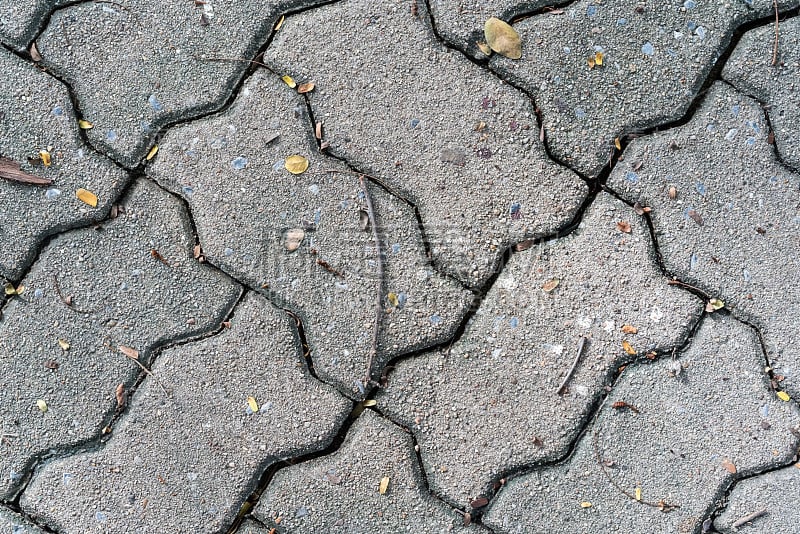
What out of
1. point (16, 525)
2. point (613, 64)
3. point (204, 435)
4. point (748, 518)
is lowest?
point (16, 525)

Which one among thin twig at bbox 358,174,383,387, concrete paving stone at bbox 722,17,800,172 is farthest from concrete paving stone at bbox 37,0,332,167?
concrete paving stone at bbox 722,17,800,172

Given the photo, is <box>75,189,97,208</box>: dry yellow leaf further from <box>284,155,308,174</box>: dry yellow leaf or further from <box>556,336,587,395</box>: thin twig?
<box>556,336,587,395</box>: thin twig

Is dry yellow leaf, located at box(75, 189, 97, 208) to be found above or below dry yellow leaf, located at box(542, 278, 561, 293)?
below

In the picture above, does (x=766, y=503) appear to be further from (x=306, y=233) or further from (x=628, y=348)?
(x=306, y=233)

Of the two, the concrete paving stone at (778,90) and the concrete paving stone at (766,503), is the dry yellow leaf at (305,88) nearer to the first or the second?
the concrete paving stone at (778,90)

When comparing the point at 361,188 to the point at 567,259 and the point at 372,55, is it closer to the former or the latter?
the point at 372,55

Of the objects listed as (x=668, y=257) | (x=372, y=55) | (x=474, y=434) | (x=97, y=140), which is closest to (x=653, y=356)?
(x=668, y=257)

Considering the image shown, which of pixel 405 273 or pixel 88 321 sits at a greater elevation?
pixel 405 273

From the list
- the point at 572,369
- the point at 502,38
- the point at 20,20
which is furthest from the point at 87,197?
the point at 572,369
